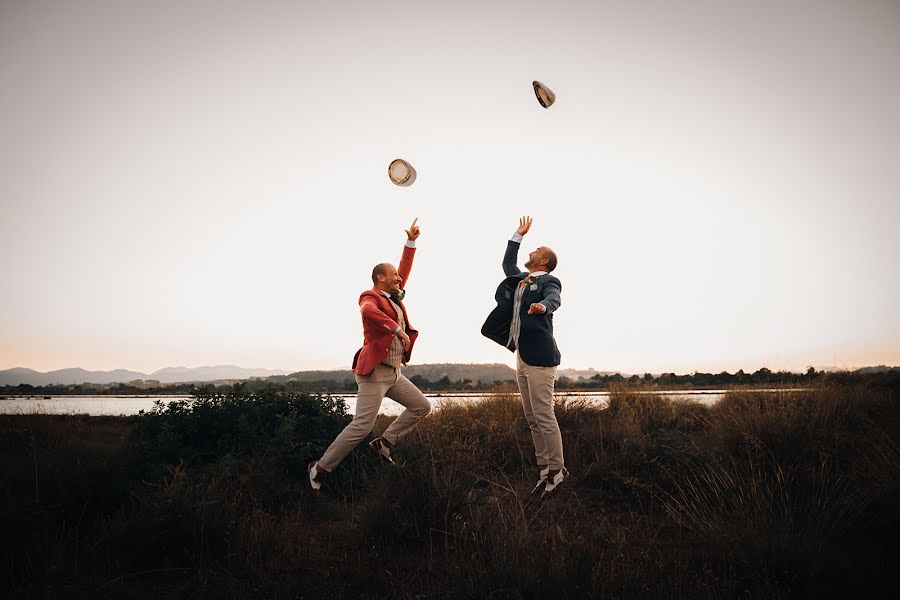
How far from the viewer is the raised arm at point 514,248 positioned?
585cm

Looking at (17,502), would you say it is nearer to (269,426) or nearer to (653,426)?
(269,426)

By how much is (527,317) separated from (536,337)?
0.85ft

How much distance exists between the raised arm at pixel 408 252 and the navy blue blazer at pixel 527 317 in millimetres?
1178

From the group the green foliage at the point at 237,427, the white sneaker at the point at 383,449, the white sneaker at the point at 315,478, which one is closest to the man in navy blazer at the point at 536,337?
the white sneaker at the point at 383,449

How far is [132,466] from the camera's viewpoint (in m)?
5.21

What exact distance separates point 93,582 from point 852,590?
15.0ft

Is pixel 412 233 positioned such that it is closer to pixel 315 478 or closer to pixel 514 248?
pixel 514 248

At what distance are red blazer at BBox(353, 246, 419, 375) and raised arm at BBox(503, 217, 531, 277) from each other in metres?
1.59

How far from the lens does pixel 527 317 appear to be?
5355mm

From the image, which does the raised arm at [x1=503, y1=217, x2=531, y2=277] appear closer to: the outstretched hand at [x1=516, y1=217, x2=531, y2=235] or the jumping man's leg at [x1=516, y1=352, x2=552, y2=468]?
the outstretched hand at [x1=516, y1=217, x2=531, y2=235]

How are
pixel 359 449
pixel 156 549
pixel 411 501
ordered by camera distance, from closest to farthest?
pixel 156 549 → pixel 411 501 → pixel 359 449

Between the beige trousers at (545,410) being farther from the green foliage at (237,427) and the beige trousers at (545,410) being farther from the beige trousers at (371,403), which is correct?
the green foliage at (237,427)

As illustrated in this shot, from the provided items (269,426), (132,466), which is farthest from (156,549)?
(269,426)

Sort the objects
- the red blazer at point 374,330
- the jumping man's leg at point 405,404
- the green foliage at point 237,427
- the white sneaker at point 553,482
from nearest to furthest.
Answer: the red blazer at point 374,330
the white sneaker at point 553,482
the jumping man's leg at point 405,404
the green foliage at point 237,427
